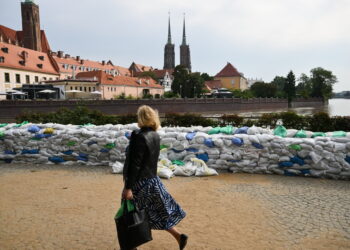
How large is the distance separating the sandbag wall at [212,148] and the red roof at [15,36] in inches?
2496

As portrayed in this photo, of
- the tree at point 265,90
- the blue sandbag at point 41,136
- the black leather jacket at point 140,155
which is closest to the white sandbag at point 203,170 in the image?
the black leather jacket at point 140,155

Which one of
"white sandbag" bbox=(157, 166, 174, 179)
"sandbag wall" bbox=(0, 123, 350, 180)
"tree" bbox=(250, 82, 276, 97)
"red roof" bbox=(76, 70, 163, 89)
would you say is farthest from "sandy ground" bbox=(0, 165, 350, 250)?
"tree" bbox=(250, 82, 276, 97)

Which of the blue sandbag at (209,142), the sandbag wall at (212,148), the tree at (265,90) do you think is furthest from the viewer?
the tree at (265,90)

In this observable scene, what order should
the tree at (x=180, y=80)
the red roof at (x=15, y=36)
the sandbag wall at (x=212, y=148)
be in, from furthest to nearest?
the tree at (x=180, y=80)
the red roof at (x=15, y=36)
the sandbag wall at (x=212, y=148)

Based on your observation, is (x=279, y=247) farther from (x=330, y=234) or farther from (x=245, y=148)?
(x=245, y=148)

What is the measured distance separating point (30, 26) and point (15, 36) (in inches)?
166

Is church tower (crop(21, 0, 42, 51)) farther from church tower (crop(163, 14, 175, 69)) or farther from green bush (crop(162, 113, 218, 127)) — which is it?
church tower (crop(163, 14, 175, 69))

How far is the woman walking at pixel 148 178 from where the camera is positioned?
9.57 feet

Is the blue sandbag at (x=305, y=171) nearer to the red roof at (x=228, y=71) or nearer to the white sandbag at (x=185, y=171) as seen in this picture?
the white sandbag at (x=185, y=171)

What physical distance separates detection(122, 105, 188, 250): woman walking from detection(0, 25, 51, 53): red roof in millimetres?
69119

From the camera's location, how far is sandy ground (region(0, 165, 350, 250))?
348 cm

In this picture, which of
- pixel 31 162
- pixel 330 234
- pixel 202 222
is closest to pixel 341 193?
pixel 330 234

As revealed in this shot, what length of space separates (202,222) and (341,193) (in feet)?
9.34

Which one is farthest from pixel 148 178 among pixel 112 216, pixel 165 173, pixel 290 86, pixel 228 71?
pixel 228 71
